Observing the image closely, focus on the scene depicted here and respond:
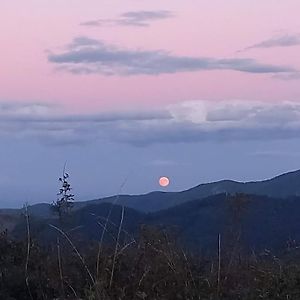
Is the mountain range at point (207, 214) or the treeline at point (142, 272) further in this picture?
the mountain range at point (207, 214)

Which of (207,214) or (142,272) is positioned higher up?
(207,214)

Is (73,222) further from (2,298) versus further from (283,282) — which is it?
(283,282)

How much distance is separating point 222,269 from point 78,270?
4.66ft

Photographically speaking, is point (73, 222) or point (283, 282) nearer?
point (283, 282)

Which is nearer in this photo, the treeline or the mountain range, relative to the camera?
the treeline

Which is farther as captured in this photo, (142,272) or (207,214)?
(207,214)

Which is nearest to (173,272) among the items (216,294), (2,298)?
(216,294)

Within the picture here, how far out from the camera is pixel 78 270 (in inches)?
348

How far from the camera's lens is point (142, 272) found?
8.30m

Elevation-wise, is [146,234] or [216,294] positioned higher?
[146,234]

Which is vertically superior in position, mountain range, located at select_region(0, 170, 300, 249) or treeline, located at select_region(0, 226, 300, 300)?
mountain range, located at select_region(0, 170, 300, 249)

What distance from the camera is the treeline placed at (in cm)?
777

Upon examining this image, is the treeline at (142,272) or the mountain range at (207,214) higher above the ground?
the mountain range at (207,214)

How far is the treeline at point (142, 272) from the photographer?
25.5 ft
